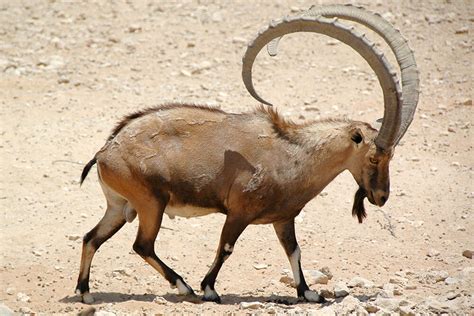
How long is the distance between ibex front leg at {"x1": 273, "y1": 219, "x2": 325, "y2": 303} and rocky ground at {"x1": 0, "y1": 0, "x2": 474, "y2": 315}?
150 millimetres

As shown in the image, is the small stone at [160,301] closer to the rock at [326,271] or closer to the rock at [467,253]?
the rock at [326,271]

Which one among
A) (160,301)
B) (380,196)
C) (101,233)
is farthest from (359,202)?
(101,233)

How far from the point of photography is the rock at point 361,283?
9.36m

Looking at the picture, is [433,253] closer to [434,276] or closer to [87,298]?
[434,276]

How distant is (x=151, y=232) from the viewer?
349 inches

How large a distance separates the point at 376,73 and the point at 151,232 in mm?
2639

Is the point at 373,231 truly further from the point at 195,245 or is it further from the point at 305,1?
→ the point at 305,1

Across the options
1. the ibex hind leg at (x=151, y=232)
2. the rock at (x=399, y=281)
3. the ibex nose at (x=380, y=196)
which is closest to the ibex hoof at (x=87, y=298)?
the ibex hind leg at (x=151, y=232)

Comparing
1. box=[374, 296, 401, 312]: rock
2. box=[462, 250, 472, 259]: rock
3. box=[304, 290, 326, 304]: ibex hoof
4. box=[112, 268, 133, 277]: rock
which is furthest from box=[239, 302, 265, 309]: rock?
box=[462, 250, 472, 259]: rock

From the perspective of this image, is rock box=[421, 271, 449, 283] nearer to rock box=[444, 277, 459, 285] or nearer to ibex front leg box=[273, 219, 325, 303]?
rock box=[444, 277, 459, 285]

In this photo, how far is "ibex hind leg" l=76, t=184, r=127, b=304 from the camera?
9.11 meters

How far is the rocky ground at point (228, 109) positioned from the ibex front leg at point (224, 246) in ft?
0.99

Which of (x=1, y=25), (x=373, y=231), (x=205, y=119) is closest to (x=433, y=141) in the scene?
(x=373, y=231)

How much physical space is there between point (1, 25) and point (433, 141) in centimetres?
902
